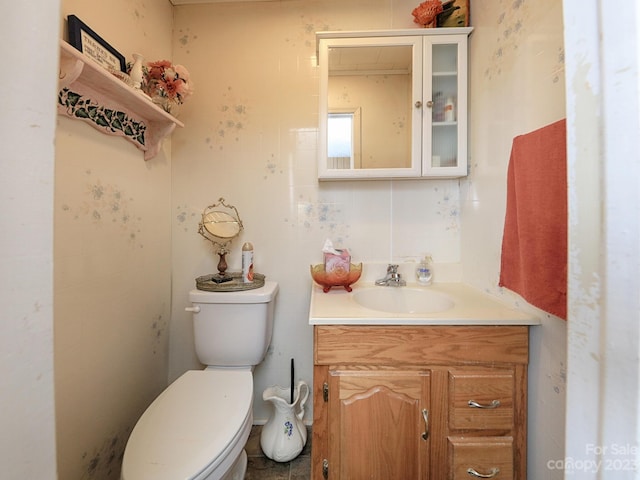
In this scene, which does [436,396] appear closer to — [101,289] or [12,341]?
[12,341]

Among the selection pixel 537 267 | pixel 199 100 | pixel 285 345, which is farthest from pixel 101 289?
pixel 537 267

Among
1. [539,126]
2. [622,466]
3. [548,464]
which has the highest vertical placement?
A: [539,126]

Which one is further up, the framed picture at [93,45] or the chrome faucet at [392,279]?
the framed picture at [93,45]

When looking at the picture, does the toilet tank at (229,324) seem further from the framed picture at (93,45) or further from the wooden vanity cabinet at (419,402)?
the framed picture at (93,45)

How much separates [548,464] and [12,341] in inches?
47.3

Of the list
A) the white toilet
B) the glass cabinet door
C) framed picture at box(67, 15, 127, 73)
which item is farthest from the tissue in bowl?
framed picture at box(67, 15, 127, 73)

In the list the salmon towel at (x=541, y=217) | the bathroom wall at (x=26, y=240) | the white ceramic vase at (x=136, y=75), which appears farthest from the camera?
the white ceramic vase at (x=136, y=75)

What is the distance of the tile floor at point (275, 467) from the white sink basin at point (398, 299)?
2.47ft

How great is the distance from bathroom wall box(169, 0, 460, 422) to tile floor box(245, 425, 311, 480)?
0.58 feet

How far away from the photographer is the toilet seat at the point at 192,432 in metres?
0.66

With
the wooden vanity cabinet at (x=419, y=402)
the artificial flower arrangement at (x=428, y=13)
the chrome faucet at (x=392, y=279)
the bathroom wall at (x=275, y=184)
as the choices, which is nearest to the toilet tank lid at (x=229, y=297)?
the bathroom wall at (x=275, y=184)

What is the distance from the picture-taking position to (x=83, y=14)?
2.75 feet

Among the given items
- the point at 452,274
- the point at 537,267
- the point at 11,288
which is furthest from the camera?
the point at 452,274

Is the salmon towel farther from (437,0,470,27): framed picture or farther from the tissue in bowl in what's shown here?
(437,0,470,27): framed picture
